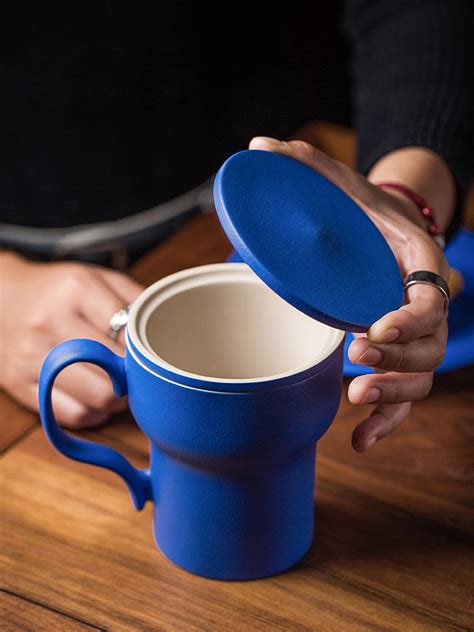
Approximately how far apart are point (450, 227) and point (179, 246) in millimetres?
322

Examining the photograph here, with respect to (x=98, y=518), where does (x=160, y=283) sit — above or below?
above

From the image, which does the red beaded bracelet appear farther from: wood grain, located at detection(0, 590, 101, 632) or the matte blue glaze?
wood grain, located at detection(0, 590, 101, 632)

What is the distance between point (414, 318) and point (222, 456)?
0.15 meters

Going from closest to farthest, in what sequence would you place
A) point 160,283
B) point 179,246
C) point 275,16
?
point 160,283
point 179,246
point 275,16

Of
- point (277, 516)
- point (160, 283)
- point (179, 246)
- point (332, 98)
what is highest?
point (160, 283)

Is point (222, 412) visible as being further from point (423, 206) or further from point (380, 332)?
point (423, 206)

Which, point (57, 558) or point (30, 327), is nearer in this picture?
point (57, 558)

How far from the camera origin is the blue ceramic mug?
1.60 feet

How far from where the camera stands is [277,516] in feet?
1.82

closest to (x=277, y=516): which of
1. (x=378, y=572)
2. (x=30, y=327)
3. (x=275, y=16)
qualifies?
(x=378, y=572)

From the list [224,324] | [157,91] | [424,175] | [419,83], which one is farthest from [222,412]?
[157,91]

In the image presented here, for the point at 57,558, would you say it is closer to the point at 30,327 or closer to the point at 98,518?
the point at 98,518

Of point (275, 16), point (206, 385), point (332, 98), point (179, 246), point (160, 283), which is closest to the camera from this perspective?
point (206, 385)

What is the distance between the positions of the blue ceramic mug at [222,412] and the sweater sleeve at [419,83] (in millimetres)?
358
